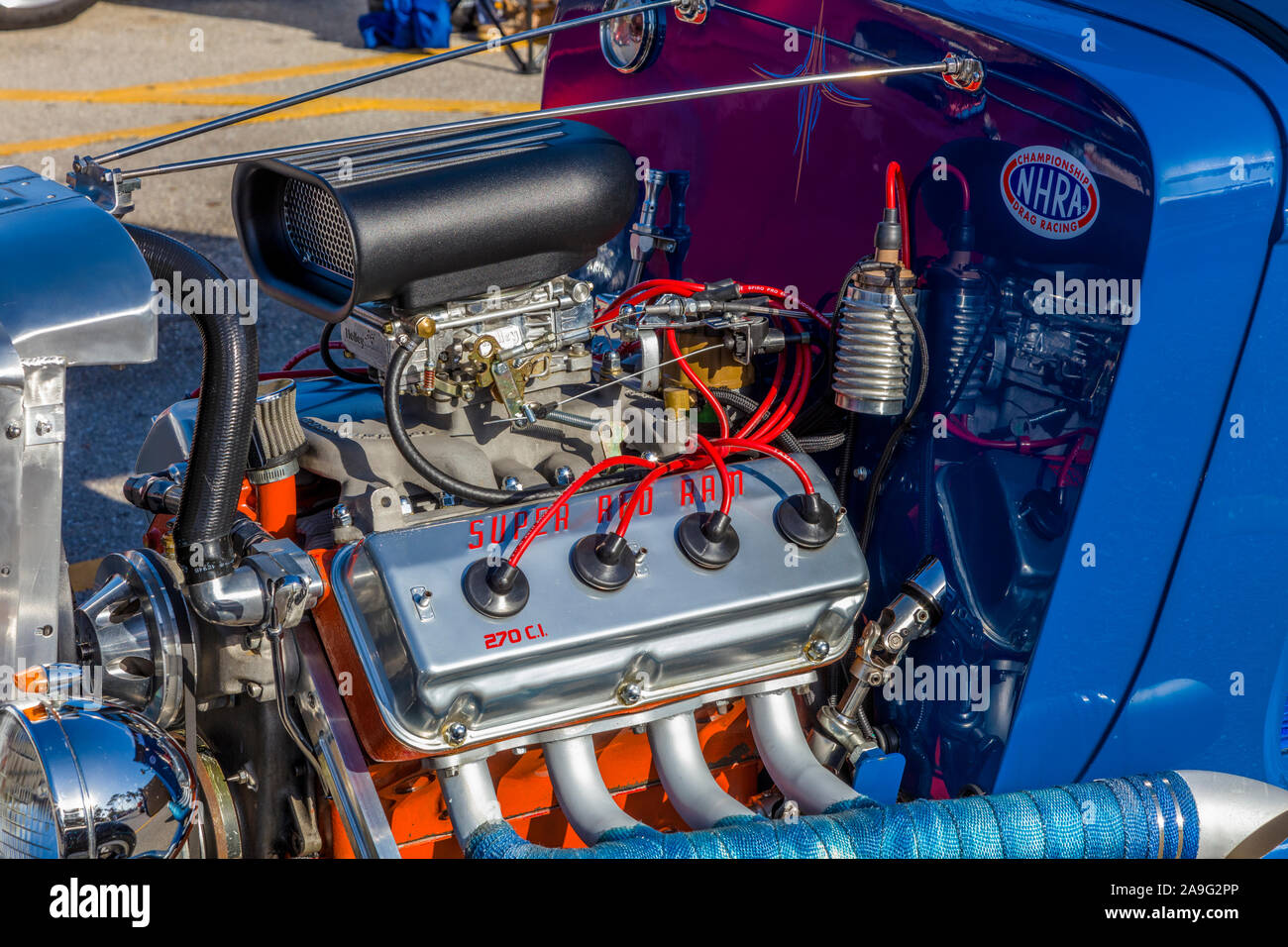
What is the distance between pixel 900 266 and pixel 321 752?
39.5 inches

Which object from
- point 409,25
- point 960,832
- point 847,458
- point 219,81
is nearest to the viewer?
point 960,832

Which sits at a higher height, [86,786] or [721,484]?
[721,484]

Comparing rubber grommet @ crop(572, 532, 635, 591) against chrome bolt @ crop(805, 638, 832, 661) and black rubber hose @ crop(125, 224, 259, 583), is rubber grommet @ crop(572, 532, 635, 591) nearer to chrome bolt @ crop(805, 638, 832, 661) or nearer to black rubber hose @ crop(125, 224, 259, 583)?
chrome bolt @ crop(805, 638, 832, 661)

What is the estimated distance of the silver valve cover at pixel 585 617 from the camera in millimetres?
1581

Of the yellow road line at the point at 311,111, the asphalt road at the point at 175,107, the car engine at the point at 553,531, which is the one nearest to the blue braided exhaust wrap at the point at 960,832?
the car engine at the point at 553,531

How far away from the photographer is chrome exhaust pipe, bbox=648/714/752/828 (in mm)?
1729

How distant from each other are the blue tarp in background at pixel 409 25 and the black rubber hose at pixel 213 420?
6.53 m

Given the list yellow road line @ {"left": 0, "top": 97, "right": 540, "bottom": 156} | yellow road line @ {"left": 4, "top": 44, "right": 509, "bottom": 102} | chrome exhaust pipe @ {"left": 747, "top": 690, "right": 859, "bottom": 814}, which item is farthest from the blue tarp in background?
chrome exhaust pipe @ {"left": 747, "top": 690, "right": 859, "bottom": 814}

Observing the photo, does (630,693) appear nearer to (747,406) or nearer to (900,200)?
(747,406)

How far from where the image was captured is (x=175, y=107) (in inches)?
262

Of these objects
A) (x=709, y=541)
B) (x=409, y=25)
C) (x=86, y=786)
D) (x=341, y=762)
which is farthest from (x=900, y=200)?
(x=409, y=25)

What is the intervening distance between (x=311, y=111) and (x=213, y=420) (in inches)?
216

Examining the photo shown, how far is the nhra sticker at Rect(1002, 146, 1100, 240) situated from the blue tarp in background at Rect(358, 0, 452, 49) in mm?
6528

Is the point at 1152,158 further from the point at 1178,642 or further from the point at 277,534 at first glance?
the point at 277,534
